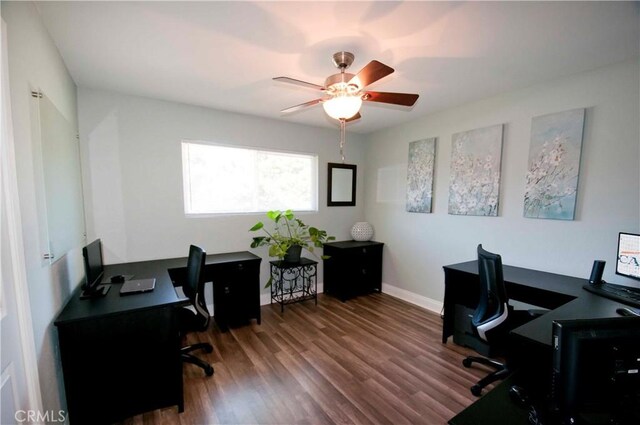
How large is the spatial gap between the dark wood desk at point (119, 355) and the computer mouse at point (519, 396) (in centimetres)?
188

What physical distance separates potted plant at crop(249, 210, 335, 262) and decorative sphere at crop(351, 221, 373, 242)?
18.1 inches

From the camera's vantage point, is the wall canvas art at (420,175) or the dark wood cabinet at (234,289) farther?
the wall canvas art at (420,175)

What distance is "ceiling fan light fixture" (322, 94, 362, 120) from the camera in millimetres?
1804

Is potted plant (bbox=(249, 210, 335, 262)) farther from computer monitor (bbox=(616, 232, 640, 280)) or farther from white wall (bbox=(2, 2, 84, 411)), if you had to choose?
computer monitor (bbox=(616, 232, 640, 280))

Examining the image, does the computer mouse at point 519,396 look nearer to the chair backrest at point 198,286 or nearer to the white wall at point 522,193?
the white wall at point 522,193

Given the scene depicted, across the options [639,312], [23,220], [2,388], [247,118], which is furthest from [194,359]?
[639,312]

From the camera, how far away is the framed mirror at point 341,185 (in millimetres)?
4215

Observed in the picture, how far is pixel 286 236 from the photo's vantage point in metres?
3.85

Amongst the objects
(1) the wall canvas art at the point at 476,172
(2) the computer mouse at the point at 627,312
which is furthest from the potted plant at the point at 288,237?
(2) the computer mouse at the point at 627,312

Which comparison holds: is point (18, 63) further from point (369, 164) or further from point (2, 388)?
point (369, 164)

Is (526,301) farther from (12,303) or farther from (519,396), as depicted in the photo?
(12,303)

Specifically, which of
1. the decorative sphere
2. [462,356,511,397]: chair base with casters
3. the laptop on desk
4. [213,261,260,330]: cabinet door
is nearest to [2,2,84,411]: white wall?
the laptop on desk

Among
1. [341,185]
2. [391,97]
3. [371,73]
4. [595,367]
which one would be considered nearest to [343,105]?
[371,73]

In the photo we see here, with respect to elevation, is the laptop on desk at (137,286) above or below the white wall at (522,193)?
below
